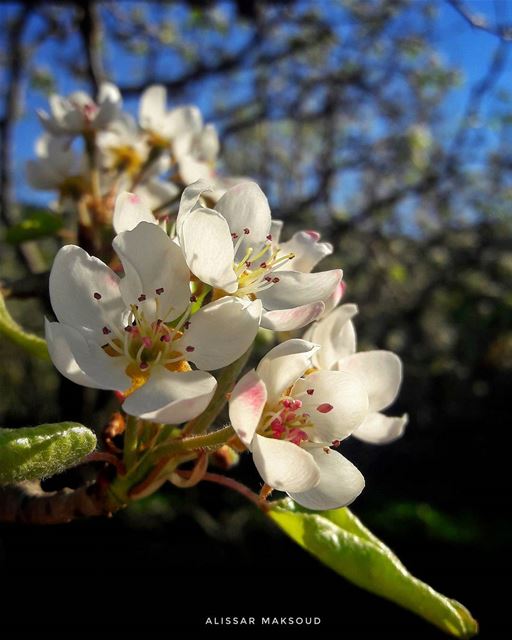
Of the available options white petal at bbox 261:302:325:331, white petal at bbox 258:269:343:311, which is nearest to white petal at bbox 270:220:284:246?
white petal at bbox 258:269:343:311

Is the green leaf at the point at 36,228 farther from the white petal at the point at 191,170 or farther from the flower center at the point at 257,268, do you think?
the flower center at the point at 257,268

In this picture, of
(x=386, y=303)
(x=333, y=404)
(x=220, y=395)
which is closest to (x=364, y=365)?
(x=333, y=404)

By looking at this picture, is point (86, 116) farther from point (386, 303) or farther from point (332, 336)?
point (386, 303)

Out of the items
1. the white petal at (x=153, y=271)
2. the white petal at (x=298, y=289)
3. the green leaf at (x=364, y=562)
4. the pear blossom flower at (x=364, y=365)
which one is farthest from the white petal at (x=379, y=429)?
the white petal at (x=153, y=271)

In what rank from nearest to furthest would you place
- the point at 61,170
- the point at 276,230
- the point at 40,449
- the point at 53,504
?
the point at 40,449 → the point at 53,504 → the point at 276,230 → the point at 61,170

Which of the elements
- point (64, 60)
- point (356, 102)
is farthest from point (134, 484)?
point (356, 102)
